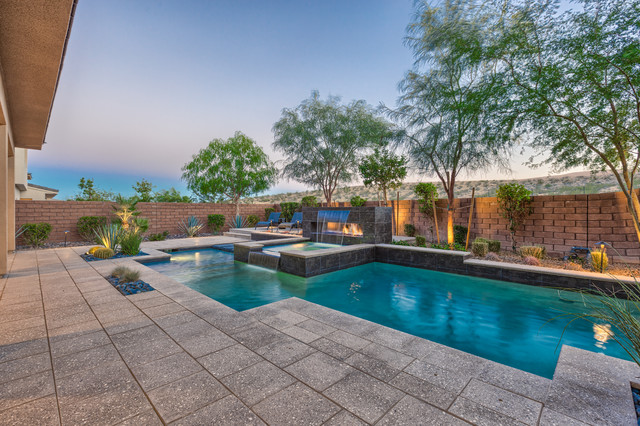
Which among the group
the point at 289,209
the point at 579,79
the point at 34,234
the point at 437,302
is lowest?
the point at 437,302

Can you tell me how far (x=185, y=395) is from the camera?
156cm

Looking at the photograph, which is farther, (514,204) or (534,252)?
(514,204)

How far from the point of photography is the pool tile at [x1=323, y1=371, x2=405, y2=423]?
1440mm

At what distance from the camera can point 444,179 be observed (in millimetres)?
8703

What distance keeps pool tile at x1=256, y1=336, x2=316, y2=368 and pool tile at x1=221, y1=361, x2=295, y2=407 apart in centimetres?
9

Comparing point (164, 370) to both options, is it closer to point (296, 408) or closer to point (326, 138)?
point (296, 408)

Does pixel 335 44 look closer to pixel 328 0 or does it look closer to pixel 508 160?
pixel 328 0

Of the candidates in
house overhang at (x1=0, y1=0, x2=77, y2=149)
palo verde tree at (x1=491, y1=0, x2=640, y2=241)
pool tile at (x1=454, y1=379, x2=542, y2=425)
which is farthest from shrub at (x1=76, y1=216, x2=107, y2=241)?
palo verde tree at (x1=491, y1=0, x2=640, y2=241)

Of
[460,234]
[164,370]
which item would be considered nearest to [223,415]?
[164,370]

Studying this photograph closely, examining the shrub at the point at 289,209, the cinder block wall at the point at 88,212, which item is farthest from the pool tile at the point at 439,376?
the shrub at the point at 289,209

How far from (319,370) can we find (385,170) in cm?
841

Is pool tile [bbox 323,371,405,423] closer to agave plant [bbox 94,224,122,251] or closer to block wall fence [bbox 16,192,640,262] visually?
block wall fence [bbox 16,192,640,262]

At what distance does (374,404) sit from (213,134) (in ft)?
57.5

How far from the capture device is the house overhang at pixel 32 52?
8.70 ft
